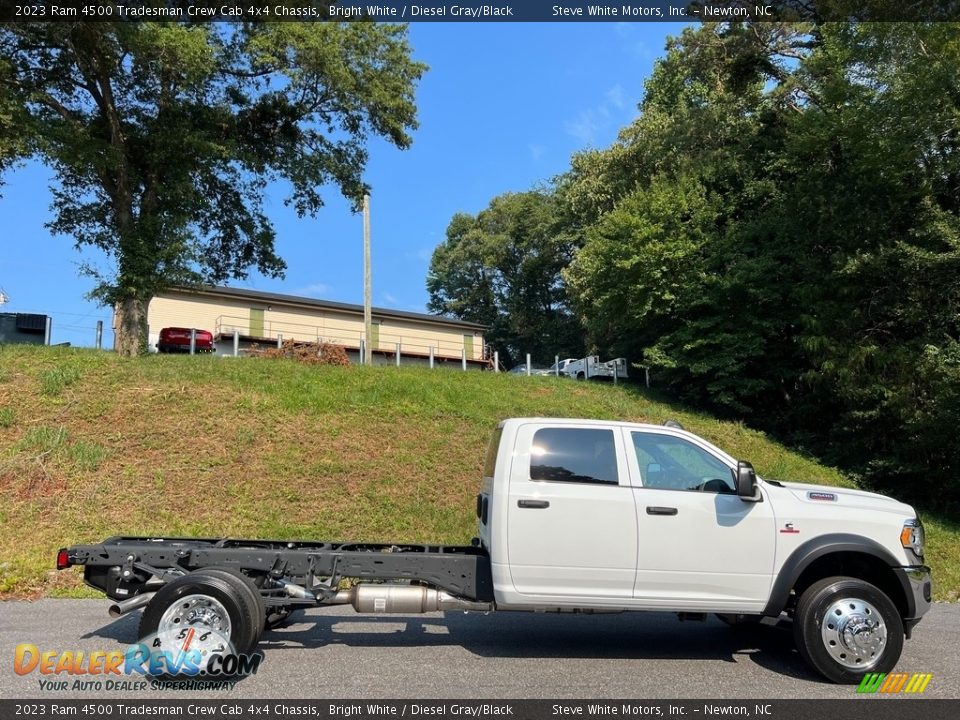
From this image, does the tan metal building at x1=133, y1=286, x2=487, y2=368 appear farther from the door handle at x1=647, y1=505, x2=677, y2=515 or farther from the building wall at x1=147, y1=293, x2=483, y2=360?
the door handle at x1=647, y1=505, x2=677, y2=515

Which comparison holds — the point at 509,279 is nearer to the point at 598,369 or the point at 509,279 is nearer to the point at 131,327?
the point at 598,369

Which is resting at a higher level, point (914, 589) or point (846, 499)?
point (846, 499)

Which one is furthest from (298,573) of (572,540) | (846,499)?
(846,499)

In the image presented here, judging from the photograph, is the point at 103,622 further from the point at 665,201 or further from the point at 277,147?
the point at 665,201

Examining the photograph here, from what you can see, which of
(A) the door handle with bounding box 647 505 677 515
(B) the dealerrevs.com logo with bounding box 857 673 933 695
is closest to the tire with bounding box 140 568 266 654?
(A) the door handle with bounding box 647 505 677 515

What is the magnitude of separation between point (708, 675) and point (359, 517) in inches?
273

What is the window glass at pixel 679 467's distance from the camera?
5496 millimetres

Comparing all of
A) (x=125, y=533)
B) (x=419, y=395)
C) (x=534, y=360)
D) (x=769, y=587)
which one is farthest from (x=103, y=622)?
(x=534, y=360)

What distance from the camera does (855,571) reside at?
562cm

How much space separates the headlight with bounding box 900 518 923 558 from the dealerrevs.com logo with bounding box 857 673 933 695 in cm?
94

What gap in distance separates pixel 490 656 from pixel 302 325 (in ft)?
104

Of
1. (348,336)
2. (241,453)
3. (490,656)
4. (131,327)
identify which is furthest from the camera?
(348,336)

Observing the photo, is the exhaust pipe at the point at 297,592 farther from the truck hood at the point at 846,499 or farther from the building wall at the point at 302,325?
the building wall at the point at 302,325

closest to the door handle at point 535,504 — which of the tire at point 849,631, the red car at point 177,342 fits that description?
the tire at point 849,631
